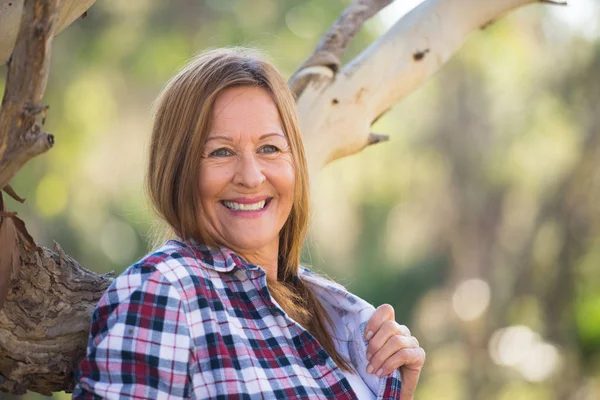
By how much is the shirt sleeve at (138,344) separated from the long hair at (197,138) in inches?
11.5

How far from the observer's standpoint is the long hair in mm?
1791

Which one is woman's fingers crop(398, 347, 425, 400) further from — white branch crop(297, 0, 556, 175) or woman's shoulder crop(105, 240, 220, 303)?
white branch crop(297, 0, 556, 175)

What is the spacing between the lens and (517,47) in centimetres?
1405

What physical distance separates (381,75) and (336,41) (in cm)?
18

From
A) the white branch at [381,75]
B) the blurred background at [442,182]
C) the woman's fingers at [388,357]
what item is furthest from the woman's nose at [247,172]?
the blurred background at [442,182]

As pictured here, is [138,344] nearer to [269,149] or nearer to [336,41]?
[269,149]

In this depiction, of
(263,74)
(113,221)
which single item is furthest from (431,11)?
(113,221)

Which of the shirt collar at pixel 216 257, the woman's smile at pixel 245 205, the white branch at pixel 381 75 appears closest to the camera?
the shirt collar at pixel 216 257

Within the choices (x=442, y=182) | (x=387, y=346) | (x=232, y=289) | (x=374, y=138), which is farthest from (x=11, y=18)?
(x=442, y=182)

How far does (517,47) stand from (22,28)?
13483mm

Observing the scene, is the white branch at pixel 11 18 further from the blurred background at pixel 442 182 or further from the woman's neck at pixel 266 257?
the blurred background at pixel 442 182

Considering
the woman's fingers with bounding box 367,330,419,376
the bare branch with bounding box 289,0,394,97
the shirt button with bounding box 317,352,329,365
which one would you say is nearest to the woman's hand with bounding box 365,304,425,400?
the woman's fingers with bounding box 367,330,419,376

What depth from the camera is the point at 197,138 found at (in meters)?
1.77

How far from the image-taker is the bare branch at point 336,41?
2564 millimetres
